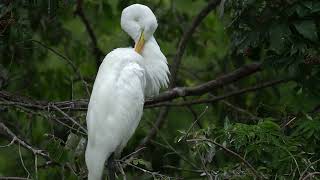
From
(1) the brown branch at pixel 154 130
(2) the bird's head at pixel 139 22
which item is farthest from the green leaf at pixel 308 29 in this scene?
(1) the brown branch at pixel 154 130

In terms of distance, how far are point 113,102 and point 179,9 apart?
2.07m

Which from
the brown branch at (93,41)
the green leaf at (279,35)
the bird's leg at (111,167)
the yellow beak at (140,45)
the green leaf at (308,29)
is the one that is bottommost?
the bird's leg at (111,167)

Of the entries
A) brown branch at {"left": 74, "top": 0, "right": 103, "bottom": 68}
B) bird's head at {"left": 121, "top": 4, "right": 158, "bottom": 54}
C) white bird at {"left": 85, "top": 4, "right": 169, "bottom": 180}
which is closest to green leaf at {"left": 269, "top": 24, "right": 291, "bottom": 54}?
white bird at {"left": 85, "top": 4, "right": 169, "bottom": 180}

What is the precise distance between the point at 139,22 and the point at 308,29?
104cm

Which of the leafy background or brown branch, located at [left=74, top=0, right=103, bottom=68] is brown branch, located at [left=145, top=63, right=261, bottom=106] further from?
brown branch, located at [left=74, top=0, right=103, bottom=68]

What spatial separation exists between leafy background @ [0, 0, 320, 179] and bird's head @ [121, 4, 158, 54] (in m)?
0.33

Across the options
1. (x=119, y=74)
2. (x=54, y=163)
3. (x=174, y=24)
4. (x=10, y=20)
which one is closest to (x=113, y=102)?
(x=119, y=74)

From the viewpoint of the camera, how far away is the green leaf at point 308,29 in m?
2.73

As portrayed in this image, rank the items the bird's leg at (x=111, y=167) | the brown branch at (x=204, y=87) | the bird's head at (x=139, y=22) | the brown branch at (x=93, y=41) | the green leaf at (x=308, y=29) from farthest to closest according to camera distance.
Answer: the brown branch at (x=93, y=41), the brown branch at (x=204, y=87), the bird's head at (x=139, y=22), the bird's leg at (x=111, y=167), the green leaf at (x=308, y=29)

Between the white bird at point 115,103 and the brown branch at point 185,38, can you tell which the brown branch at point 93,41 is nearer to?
the brown branch at point 185,38

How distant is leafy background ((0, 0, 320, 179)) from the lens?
2828 millimetres

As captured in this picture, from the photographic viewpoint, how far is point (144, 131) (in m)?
4.44

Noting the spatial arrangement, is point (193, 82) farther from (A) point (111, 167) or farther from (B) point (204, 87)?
(A) point (111, 167)

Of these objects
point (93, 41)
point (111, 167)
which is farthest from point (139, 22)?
point (93, 41)
